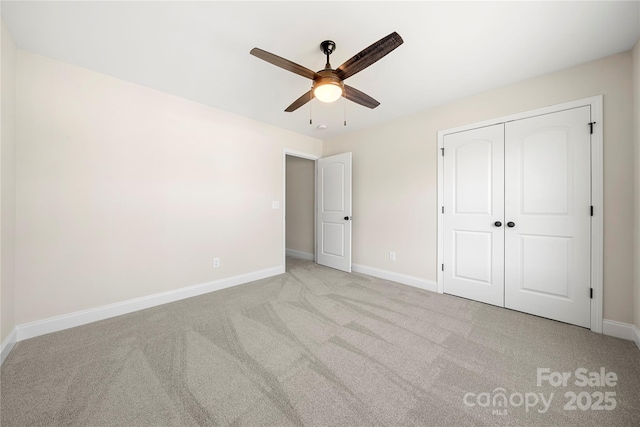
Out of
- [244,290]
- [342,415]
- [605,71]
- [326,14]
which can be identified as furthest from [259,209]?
[605,71]

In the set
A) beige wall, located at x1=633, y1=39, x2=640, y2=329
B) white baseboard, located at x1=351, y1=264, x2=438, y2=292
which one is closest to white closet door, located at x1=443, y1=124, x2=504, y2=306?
white baseboard, located at x1=351, y1=264, x2=438, y2=292

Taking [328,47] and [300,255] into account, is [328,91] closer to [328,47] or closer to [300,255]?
A: [328,47]

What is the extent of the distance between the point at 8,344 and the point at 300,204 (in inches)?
163

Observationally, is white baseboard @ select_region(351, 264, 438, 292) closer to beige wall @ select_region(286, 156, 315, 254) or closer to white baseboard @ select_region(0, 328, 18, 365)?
beige wall @ select_region(286, 156, 315, 254)

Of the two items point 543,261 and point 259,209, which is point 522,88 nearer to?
point 543,261

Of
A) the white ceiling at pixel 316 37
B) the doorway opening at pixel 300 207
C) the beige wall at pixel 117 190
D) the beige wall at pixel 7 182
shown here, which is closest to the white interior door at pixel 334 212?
the doorway opening at pixel 300 207

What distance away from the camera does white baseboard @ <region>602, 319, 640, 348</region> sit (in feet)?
6.29

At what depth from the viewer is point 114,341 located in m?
1.94

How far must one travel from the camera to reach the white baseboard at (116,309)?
6.63 ft

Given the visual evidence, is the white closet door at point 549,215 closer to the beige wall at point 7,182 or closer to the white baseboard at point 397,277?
the white baseboard at point 397,277

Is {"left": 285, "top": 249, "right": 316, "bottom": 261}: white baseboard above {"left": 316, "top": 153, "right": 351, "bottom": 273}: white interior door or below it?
below

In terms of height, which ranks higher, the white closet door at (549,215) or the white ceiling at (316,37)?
the white ceiling at (316,37)

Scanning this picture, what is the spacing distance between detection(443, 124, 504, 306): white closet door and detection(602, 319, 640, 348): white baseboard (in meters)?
0.74

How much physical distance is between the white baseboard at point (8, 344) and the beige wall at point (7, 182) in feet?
0.13
